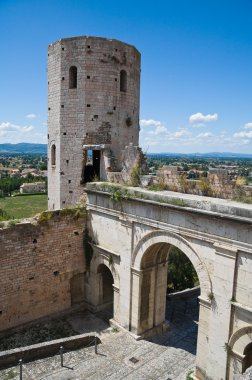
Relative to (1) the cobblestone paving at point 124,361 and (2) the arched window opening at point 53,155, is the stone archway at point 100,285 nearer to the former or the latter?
(1) the cobblestone paving at point 124,361

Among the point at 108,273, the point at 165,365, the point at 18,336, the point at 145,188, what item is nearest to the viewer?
the point at 165,365

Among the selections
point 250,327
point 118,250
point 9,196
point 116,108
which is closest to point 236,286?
point 250,327

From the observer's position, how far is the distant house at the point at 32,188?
98.5 metres

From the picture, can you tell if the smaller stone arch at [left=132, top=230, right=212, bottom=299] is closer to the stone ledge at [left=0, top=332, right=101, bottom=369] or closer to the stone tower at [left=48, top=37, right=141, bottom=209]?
the stone ledge at [left=0, top=332, right=101, bottom=369]

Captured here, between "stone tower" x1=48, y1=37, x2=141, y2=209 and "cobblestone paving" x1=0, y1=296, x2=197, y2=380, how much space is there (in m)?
5.96

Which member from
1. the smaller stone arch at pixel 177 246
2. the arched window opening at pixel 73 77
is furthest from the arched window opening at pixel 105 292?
the arched window opening at pixel 73 77

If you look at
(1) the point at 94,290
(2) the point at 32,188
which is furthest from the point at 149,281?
(2) the point at 32,188

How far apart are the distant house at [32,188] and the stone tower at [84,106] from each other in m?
88.8

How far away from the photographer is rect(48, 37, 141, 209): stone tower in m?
12.9

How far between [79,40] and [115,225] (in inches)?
A: 295

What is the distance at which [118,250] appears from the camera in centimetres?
1129

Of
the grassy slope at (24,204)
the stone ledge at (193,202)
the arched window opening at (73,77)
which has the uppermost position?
the arched window opening at (73,77)

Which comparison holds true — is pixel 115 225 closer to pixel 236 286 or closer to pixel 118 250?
pixel 118 250

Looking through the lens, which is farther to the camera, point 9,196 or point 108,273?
point 9,196
